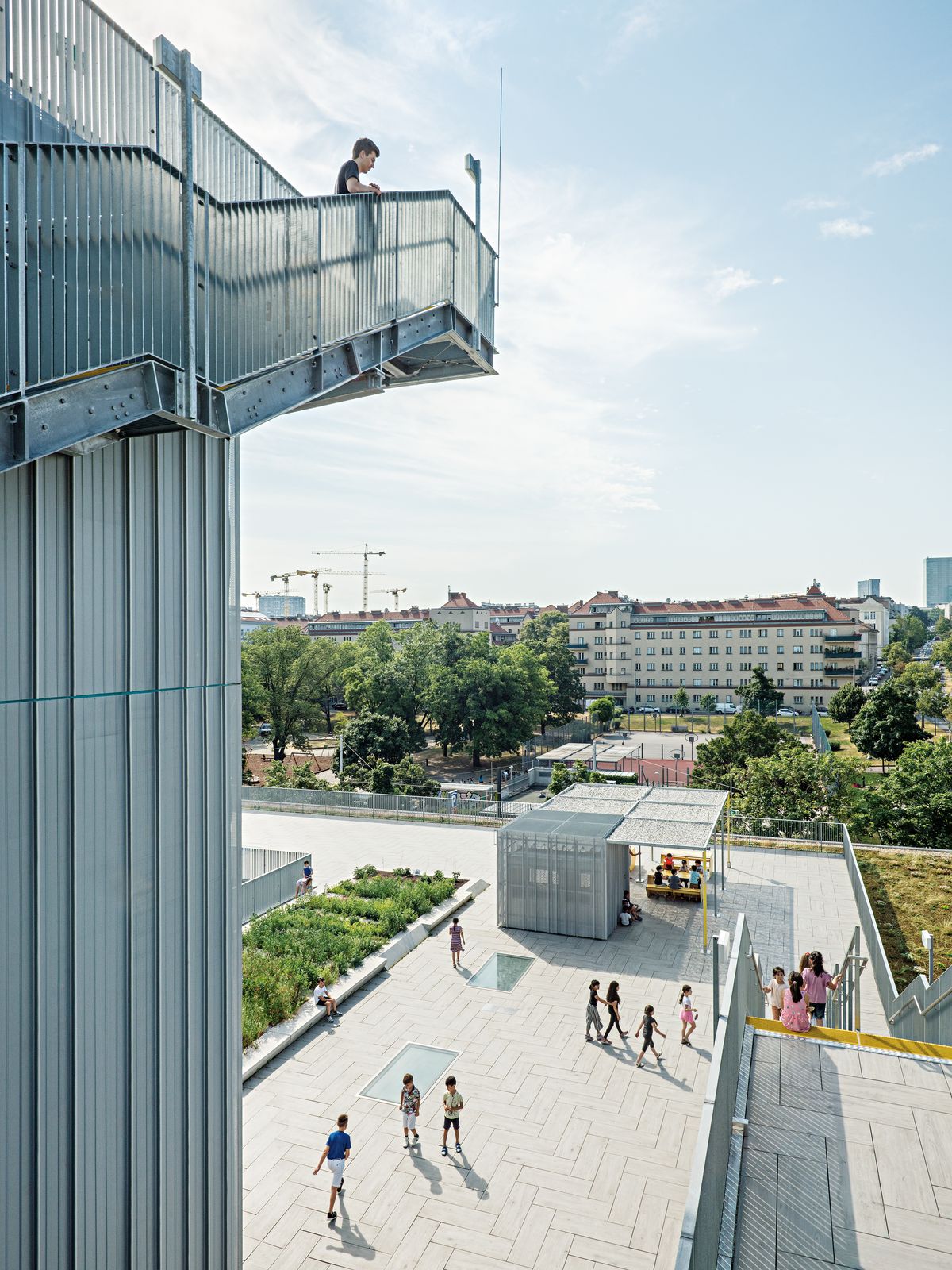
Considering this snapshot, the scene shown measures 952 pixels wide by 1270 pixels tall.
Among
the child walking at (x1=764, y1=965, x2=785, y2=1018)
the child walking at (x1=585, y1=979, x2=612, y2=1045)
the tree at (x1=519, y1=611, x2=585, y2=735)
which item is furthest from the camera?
the tree at (x1=519, y1=611, x2=585, y2=735)

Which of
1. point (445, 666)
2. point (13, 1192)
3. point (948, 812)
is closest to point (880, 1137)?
point (13, 1192)

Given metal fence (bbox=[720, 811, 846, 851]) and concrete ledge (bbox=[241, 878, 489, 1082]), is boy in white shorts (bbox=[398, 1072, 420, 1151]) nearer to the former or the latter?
concrete ledge (bbox=[241, 878, 489, 1082])

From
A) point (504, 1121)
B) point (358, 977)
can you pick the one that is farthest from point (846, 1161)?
point (358, 977)

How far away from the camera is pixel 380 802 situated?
31.2 meters

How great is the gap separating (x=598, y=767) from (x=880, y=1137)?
45.3 meters

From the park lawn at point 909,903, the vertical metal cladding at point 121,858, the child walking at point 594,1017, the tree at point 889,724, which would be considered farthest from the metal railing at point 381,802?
the tree at point 889,724

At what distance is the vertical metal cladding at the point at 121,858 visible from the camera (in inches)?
189

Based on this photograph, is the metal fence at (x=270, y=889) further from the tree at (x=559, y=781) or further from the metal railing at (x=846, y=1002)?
the tree at (x=559, y=781)

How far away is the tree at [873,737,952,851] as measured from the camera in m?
26.6

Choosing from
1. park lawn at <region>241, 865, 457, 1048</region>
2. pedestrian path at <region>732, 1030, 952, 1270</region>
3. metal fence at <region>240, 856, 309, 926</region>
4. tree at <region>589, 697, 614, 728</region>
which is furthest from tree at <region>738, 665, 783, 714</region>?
pedestrian path at <region>732, 1030, 952, 1270</region>

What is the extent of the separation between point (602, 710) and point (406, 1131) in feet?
199

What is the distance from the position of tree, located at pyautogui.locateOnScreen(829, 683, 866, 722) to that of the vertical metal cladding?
6763 centimetres

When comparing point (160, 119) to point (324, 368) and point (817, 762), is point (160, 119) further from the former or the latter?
point (817, 762)

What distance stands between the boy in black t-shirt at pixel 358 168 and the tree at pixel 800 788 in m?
25.8
